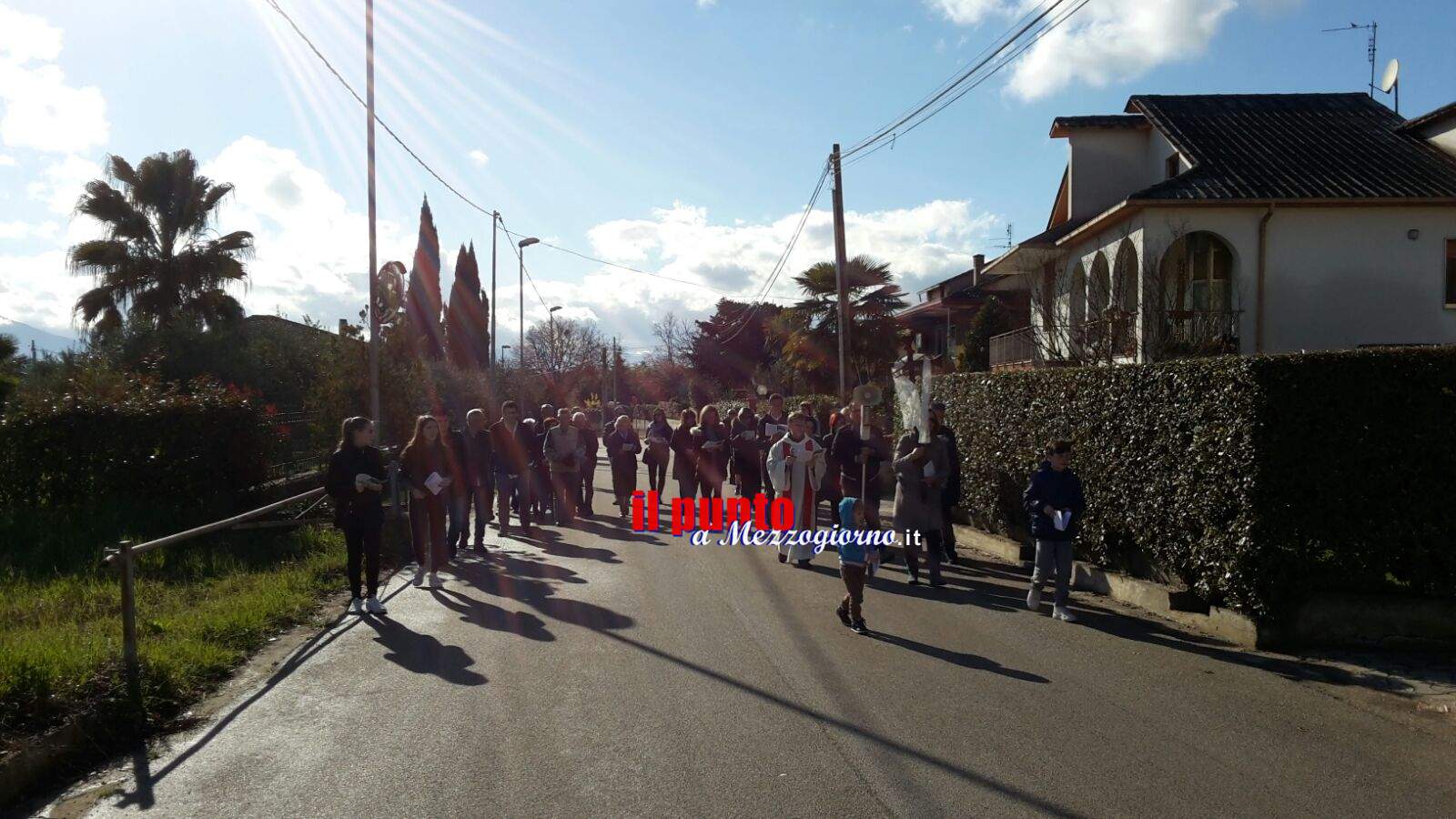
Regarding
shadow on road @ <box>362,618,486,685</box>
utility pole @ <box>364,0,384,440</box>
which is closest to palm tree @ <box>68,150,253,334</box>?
utility pole @ <box>364,0,384,440</box>

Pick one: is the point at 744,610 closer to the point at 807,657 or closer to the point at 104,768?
the point at 807,657

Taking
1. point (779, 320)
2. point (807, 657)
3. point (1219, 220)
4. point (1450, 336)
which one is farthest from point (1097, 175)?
point (807, 657)

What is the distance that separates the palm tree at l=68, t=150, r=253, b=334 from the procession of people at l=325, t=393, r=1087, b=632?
1568 cm

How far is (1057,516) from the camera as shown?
8.90m

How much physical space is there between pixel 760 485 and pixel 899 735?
970 centimetres

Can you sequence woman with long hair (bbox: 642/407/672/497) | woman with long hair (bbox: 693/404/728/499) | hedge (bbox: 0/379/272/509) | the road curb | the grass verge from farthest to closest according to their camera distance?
1. woman with long hair (bbox: 642/407/672/497)
2. woman with long hair (bbox: 693/404/728/499)
3. hedge (bbox: 0/379/272/509)
4. the road curb
5. the grass verge

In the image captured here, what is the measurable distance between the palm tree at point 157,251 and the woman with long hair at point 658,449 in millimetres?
16488

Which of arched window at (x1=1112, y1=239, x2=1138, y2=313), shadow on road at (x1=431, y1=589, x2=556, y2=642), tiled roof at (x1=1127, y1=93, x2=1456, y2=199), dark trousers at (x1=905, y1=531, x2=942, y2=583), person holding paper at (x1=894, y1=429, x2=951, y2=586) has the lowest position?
shadow on road at (x1=431, y1=589, x2=556, y2=642)

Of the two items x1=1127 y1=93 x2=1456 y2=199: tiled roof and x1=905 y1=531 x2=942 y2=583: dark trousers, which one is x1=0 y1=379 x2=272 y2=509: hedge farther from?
x1=1127 y1=93 x2=1456 y2=199: tiled roof

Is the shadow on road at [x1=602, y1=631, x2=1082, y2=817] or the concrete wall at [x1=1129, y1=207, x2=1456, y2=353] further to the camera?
the concrete wall at [x1=1129, y1=207, x2=1456, y2=353]

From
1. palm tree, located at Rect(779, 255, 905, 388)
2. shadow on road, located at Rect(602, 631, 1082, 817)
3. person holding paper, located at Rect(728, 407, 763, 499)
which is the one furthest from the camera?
palm tree, located at Rect(779, 255, 905, 388)

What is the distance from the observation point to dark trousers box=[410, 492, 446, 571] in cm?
1052

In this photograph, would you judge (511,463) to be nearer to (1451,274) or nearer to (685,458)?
(685,458)

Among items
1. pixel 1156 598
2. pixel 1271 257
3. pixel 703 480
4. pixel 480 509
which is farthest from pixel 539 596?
pixel 1271 257
